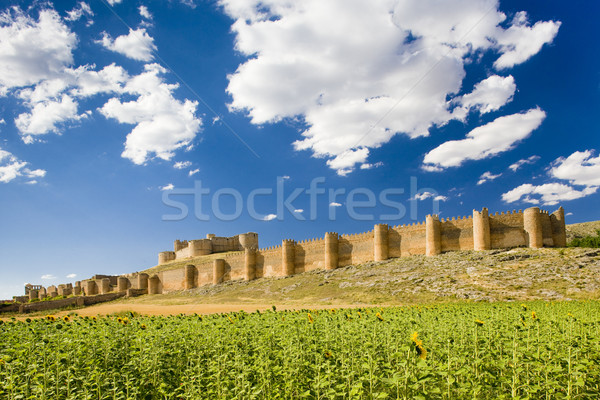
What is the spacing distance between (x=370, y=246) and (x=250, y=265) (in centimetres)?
1806

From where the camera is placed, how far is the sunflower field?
4320mm

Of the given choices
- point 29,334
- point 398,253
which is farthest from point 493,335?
point 398,253

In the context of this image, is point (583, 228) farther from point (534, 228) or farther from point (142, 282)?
point (142, 282)

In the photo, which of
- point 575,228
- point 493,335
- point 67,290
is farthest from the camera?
point 67,290

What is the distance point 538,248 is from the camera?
1324 inches

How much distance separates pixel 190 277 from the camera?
59.5 m

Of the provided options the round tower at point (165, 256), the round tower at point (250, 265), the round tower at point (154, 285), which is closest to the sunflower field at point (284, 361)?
the round tower at point (250, 265)

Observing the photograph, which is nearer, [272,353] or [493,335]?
[272,353]

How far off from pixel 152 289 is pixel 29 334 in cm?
5807

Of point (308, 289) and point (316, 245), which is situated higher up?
point (316, 245)

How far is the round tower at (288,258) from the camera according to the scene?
4859 cm

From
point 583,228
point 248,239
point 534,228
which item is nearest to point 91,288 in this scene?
point 248,239

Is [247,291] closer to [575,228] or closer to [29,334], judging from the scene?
[29,334]

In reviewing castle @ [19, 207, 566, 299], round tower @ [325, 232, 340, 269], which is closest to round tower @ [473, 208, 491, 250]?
castle @ [19, 207, 566, 299]
